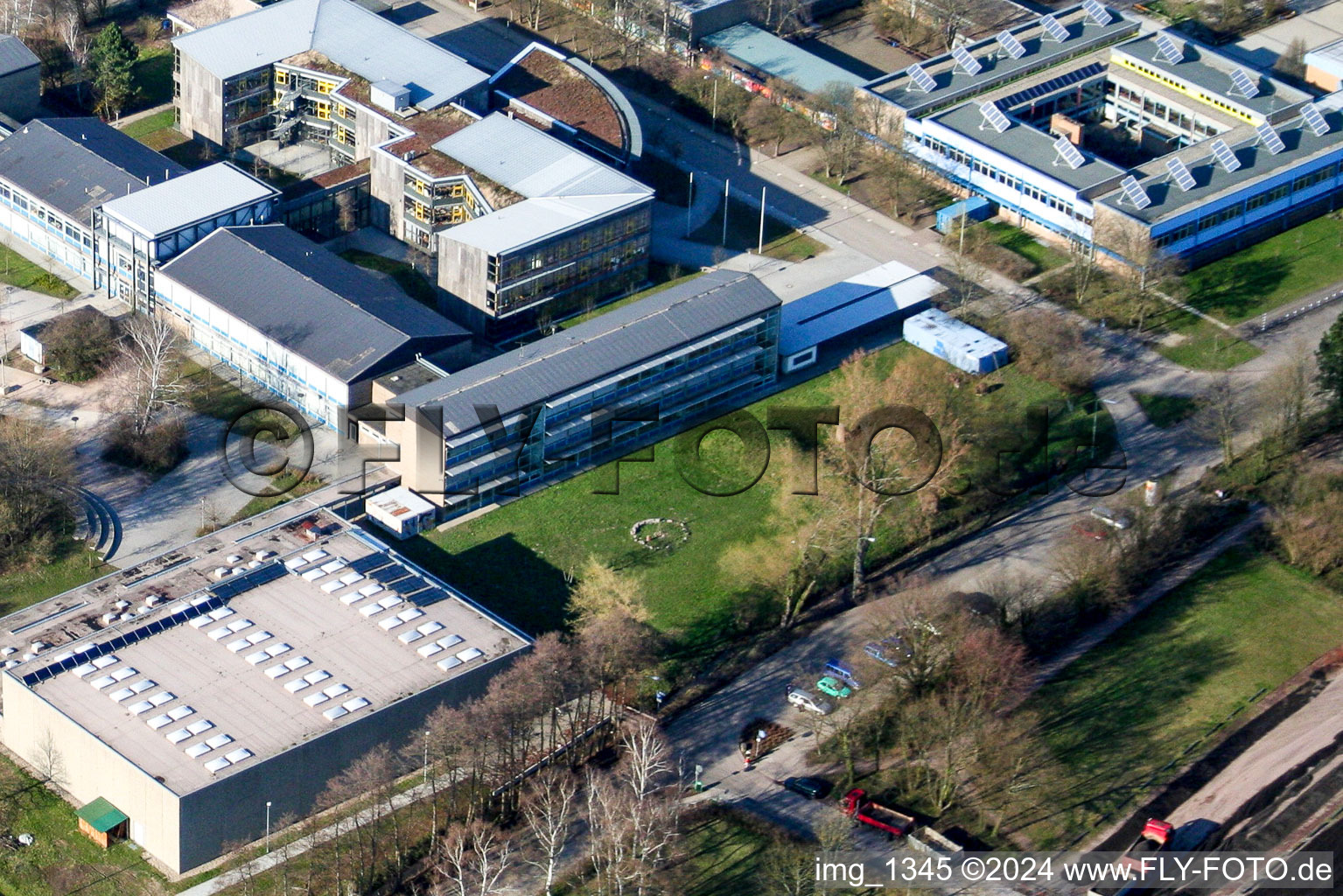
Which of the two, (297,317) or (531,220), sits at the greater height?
(531,220)

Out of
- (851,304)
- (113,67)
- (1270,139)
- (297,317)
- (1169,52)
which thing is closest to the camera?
(297,317)

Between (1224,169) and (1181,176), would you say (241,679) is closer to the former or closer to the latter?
(1181,176)

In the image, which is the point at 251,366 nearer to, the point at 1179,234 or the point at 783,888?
the point at 783,888

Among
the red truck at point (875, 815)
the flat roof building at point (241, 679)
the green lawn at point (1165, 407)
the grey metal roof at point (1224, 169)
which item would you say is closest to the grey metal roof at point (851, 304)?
the grey metal roof at point (1224, 169)

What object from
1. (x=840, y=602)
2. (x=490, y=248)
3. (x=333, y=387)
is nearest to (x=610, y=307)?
(x=490, y=248)

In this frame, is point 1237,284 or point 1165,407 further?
point 1237,284

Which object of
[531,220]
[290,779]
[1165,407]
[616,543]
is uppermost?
[531,220]

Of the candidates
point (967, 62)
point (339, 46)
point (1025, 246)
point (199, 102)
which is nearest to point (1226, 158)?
point (1025, 246)
